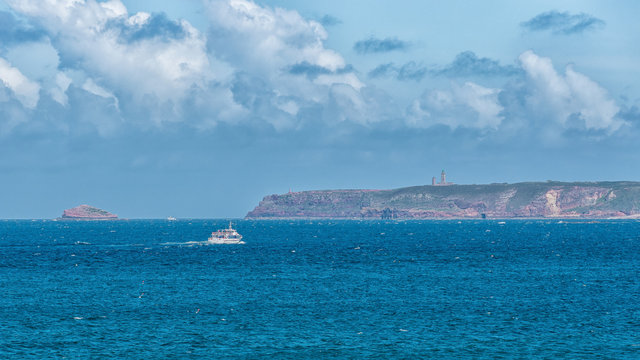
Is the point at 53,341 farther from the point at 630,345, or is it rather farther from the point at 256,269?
the point at 256,269

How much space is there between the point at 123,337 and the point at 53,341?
6.28 meters

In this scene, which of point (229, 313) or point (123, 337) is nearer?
point (123, 337)

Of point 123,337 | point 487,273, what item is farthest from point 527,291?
point 123,337

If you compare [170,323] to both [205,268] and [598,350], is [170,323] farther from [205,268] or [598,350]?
[205,268]

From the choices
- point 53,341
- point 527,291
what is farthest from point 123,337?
point 527,291

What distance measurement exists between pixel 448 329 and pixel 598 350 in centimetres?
1468

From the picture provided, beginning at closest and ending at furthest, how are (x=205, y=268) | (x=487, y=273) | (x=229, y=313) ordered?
(x=229, y=313)
(x=487, y=273)
(x=205, y=268)

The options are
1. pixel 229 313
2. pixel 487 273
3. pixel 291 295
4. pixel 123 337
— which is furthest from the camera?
pixel 487 273

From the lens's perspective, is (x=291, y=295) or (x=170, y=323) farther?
(x=291, y=295)

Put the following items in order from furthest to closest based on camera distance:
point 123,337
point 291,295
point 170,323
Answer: point 291,295
point 170,323
point 123,337

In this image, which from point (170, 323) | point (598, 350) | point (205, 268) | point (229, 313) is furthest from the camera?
point (205, 268)

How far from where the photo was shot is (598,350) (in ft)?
214

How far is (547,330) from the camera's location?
7319 centimetres

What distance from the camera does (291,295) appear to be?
322 ft
